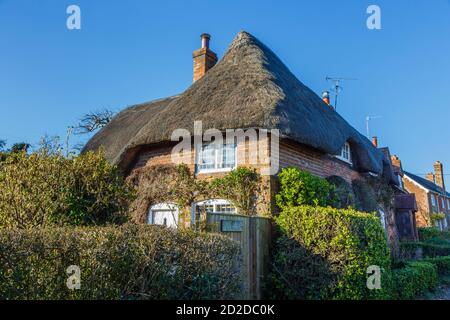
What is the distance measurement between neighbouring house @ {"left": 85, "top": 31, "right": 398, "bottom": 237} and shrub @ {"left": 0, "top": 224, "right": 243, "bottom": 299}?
423 centimetres

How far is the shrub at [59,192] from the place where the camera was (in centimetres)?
683

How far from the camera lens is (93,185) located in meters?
7.46

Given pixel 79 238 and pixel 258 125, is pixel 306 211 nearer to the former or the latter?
pixel 258 125

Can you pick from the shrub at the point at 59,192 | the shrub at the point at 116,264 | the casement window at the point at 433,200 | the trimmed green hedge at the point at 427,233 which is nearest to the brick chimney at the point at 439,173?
the casement window at the point at 433,200

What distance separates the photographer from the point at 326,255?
6848mm

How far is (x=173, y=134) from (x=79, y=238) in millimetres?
6966

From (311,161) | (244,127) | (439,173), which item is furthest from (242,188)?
(439,173)

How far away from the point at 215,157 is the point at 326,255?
184 inches

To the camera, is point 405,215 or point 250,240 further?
point 405,215

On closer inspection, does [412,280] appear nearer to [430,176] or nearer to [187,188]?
[187,188]

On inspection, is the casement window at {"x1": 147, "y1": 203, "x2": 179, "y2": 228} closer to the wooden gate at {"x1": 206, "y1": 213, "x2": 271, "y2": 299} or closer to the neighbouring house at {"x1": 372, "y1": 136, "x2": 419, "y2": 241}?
the wooden gate at {"x1": 206, "y1": 213, "x2": 271, "y2": 299}

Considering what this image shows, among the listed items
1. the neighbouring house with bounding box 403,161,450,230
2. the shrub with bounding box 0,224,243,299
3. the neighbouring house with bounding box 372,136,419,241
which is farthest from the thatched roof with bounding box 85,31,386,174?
the neighbouring house with bounding box 403,161,450,230

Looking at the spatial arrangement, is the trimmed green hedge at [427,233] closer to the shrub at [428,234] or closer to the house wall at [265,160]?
the shrub at [428,234]

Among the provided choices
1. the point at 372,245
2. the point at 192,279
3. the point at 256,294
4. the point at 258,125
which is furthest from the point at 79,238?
the point at 258,125
